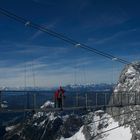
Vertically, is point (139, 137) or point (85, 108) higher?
point (85, 108)

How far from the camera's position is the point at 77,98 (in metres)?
34.1

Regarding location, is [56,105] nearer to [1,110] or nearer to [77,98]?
[77,98]

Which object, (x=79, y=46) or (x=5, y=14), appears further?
(x=79, y=46)

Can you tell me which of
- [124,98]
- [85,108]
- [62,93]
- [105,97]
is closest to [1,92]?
[62,93]

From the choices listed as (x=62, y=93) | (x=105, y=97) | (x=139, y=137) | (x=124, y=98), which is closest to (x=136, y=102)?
(x=124, y=98)

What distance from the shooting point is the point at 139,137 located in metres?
193

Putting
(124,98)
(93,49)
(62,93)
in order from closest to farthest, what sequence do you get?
(62,93), (93,49), (124,98)

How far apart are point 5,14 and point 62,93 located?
27.5ft

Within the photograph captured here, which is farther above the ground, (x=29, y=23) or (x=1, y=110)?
(x=29, y=23)

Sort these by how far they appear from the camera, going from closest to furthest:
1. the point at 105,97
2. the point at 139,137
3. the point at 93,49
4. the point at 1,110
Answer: the point at 1,110, the point at 93,49, the point at 105,97, the point at 139,137

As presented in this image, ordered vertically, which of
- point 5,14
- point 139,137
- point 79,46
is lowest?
point 139,137

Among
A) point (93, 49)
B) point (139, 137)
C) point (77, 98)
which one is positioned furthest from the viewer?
point (139, 137)

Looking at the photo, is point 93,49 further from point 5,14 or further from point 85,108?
point 5,14

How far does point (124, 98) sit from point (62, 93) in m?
16.6
